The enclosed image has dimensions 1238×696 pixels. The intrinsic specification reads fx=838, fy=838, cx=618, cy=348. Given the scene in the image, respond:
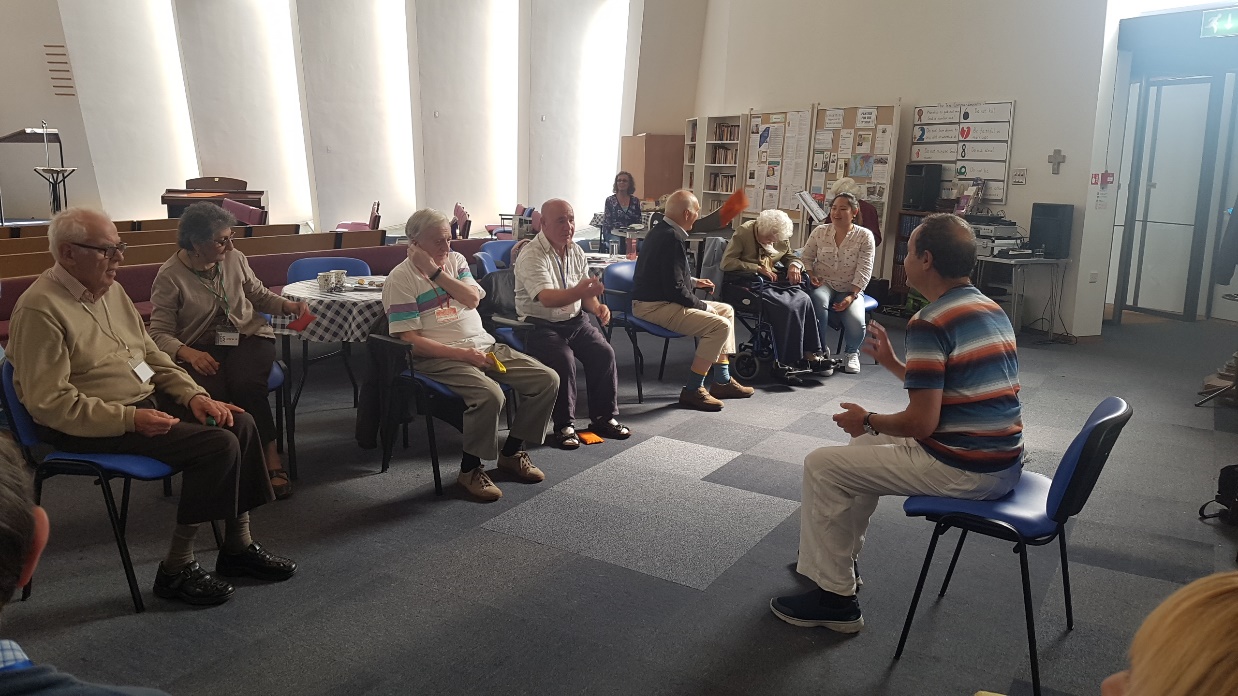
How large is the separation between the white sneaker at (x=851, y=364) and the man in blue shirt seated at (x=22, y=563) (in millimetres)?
5491

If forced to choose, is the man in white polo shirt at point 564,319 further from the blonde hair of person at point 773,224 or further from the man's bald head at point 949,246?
the man's bald head at point 949,246

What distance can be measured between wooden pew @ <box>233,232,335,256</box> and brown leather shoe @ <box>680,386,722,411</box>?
3.15 metres

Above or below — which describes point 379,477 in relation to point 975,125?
below

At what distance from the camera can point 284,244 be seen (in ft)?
20.6

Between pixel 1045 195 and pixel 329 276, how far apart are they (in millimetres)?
6159

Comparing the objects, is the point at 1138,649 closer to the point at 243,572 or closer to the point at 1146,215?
the point at 243,572

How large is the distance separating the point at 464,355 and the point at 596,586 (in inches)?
51.4

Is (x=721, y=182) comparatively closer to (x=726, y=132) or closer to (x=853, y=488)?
(x=726, y=132)

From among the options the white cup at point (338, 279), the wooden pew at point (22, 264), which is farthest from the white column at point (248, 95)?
the white cup at point (338, 279)

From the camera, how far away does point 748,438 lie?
4.52m

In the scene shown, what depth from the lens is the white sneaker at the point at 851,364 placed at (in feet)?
19.9

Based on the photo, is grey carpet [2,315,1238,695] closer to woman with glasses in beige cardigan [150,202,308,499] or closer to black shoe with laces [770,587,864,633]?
black shoe with laces [770,587,864,633]

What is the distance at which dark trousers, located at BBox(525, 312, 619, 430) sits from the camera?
4.26m

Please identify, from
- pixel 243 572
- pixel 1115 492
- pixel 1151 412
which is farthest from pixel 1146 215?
pixel 243 572
